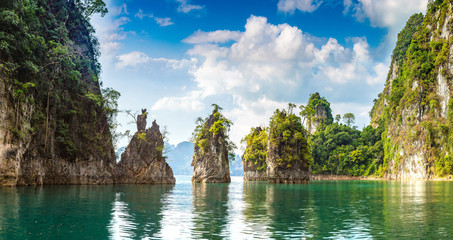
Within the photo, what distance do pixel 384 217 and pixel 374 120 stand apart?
157m

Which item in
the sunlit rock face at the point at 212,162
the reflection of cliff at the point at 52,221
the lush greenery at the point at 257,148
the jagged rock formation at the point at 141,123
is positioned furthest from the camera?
the lush greenery at the point at 257,148

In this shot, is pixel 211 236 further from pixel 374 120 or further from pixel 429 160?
pixel 374 120

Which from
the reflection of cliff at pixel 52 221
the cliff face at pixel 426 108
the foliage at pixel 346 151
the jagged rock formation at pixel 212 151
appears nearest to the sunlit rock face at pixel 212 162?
the jagged rock formation at pixel 212 151

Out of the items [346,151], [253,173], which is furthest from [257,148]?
[346,151]

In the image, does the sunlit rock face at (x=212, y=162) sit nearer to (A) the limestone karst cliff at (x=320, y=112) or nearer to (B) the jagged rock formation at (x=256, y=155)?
(B) the jagged rock formation at (x=256, y=155)

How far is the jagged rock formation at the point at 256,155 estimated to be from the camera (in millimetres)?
98500

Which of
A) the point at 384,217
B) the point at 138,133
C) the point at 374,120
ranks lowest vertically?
the point at 384,217

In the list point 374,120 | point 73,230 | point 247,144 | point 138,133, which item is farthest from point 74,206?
point 374,120

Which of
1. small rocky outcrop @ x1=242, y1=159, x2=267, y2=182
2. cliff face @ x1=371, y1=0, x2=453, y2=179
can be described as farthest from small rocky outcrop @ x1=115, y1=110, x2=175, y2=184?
cliff face @ x1=371, y1=0, x2=453, y2=179

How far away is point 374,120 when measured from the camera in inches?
6427

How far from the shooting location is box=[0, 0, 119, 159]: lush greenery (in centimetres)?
3366

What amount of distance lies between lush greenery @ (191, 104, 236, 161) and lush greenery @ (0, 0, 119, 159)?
21.2 metres

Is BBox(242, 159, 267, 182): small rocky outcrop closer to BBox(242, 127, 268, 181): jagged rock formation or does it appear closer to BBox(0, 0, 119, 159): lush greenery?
BBox(242, 127, 268, 181): jagged rock formation

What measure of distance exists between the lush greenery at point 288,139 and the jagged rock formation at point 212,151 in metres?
10.4
